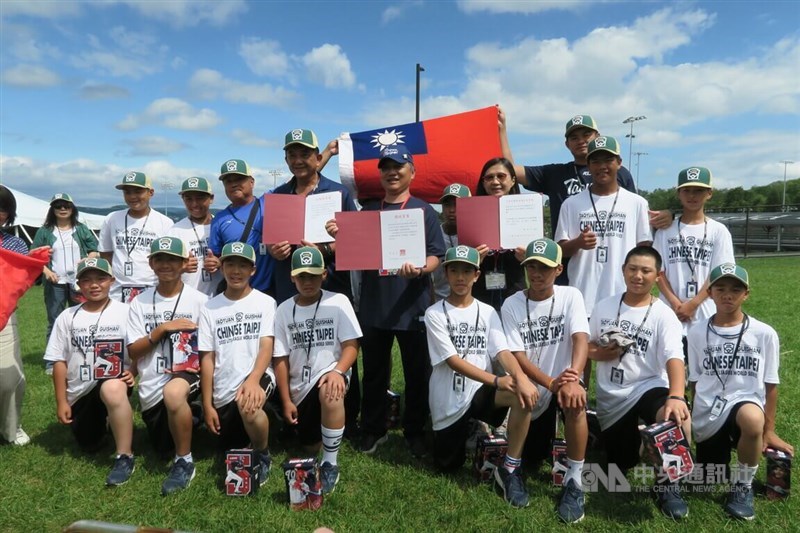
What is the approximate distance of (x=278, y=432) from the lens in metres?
5.69

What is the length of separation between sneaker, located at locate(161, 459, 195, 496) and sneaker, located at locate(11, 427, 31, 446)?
199cm

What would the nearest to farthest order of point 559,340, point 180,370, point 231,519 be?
1. point 231,519
2. point 559,340
3. point 180,370

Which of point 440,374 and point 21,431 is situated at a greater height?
point 440,374

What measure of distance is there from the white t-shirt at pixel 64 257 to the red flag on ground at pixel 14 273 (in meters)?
3.69

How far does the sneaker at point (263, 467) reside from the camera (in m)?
4.56

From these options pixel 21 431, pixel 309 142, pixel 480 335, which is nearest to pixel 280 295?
pixel 309 142

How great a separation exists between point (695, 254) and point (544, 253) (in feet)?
5.20

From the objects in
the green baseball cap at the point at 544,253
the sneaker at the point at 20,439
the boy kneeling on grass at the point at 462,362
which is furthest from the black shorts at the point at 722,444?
the sneaker at the point at 20,439

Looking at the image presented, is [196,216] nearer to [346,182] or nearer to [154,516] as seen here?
[346,182]

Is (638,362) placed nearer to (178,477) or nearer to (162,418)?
(178,477)

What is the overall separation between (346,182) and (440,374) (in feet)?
11.9

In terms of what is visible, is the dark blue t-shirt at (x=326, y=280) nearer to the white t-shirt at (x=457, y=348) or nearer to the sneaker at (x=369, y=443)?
the white t-shirt at (x=457, y=348)

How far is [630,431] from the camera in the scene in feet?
14.4

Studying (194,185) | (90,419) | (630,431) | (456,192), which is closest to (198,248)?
(194,185)
